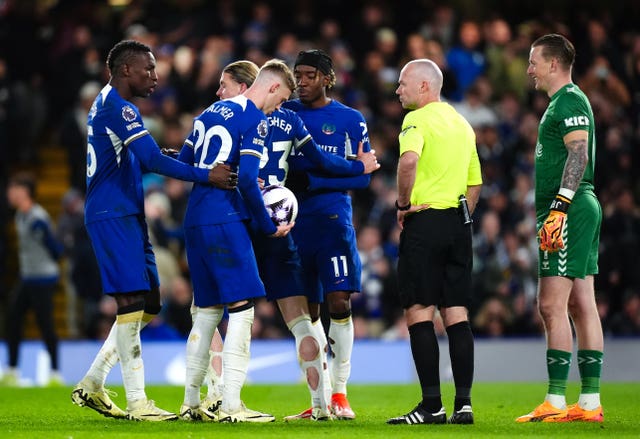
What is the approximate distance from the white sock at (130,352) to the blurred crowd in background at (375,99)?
7.83 meters

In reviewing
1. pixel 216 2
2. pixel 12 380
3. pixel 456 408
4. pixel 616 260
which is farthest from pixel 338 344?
pixel 216 2

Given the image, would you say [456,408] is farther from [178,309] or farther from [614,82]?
[614,82]

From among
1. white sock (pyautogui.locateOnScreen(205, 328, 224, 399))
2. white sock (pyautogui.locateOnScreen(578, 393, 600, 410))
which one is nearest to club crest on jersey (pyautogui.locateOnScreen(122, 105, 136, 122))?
white sock (pyautogui.locateOnScreen(205, 328, 224, 399))

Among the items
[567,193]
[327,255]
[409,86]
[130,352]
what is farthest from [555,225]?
[130,352]

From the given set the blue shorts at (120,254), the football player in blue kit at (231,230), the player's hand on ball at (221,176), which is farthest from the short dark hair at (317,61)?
the blue shorts at (120,254)

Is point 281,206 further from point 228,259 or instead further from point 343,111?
point 343,111

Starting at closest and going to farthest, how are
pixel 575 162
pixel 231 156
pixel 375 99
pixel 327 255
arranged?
1. pixel 231 156
2. pixel 575 162
3. pixel 327 255
4. pixel 375 99

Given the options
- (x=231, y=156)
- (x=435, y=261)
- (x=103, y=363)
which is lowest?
(x=103, y=363)

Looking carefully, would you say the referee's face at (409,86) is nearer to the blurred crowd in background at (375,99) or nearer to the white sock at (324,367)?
the white sock at (324,367)

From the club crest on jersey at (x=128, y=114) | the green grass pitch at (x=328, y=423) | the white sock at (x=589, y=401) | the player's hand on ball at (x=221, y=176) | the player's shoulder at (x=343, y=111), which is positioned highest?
the player's shoulder at (x=343, y=111)

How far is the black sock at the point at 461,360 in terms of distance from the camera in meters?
8.55

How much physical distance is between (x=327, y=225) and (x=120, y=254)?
5.61 ft

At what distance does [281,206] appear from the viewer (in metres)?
8.75

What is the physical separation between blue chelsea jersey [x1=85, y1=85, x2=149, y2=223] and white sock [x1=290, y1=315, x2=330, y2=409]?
1472 millimetres
